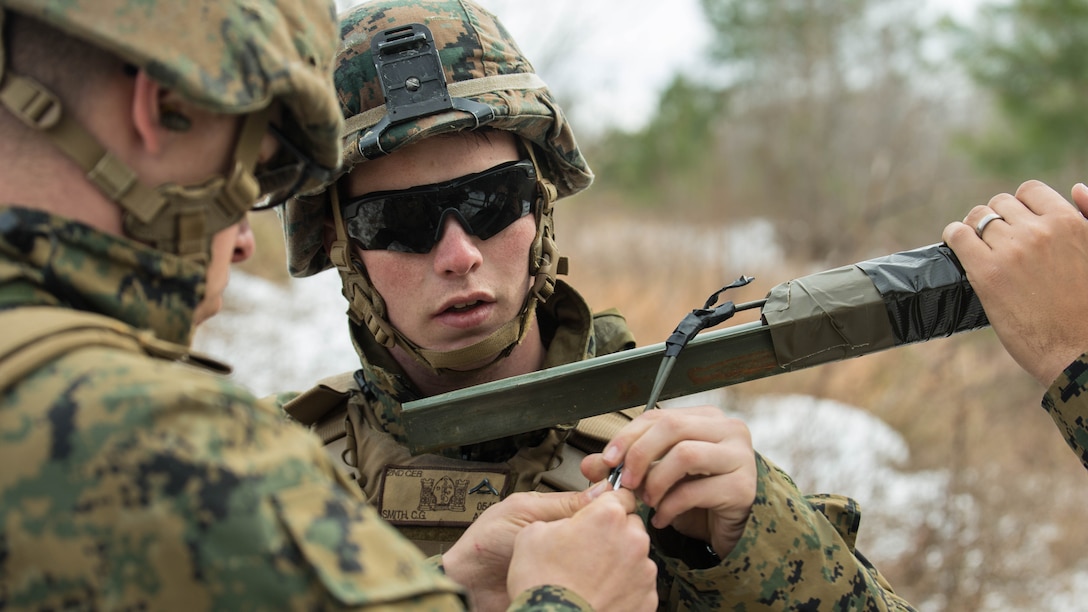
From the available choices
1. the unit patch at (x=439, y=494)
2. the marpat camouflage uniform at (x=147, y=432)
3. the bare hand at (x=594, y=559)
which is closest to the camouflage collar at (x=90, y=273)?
the marpat camouflage uniform at (x=147, y=432)

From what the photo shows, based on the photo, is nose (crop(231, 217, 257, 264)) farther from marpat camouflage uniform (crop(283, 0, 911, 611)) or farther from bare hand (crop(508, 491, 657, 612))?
marpat camouflage uniform (crop(283, 0, 911, 611))

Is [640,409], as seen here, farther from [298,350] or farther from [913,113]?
[913,113]

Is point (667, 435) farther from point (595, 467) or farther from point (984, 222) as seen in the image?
point (984, 222)

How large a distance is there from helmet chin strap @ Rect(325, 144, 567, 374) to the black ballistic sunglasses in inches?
3.6

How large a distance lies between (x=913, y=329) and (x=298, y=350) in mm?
9432

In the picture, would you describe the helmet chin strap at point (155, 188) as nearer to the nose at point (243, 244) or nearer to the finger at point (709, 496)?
the nose at point (243, 244)

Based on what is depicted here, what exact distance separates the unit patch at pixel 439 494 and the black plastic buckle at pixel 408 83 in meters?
0.96

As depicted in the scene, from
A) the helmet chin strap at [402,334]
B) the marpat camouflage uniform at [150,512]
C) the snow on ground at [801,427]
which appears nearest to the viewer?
the marpat camouflage uniform at [150,512]

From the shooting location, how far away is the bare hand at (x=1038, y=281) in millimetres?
2375

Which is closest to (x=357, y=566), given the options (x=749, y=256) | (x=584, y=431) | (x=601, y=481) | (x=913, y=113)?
(x=601, y=481)

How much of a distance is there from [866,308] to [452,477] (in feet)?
4.16

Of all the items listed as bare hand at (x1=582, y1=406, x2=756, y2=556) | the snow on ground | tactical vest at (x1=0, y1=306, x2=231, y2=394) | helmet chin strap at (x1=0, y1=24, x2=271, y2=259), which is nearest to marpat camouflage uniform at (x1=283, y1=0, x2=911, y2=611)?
bare hand at (x1=582, y1=406, x2=756, y2=556)

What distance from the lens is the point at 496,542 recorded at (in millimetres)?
2070

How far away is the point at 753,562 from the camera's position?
88.9 inches
